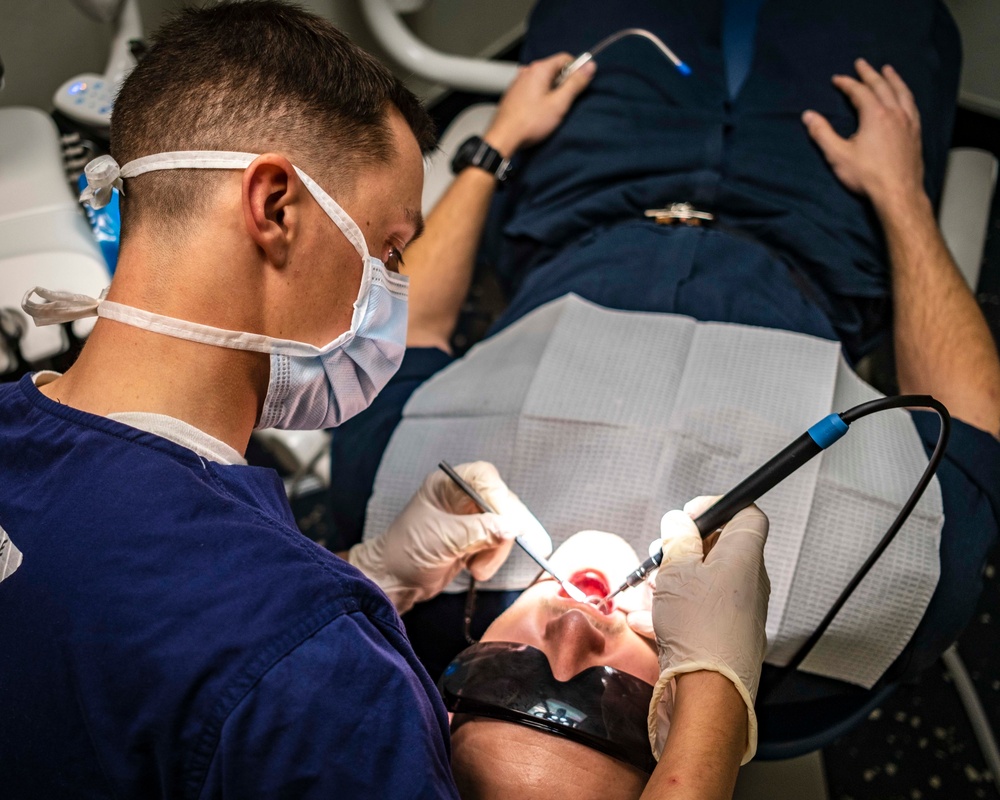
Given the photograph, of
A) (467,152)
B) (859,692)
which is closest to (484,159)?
(467,152)

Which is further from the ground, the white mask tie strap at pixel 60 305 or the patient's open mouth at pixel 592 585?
the white mask tie strap at pixel 60 305

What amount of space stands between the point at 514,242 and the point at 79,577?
1.17 metres

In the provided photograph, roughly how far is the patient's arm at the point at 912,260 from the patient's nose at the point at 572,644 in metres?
0.68

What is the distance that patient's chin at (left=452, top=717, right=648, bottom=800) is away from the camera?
0.93 meters

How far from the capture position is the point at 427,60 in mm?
2074

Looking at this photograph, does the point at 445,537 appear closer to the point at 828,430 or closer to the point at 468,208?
the point at 828,430

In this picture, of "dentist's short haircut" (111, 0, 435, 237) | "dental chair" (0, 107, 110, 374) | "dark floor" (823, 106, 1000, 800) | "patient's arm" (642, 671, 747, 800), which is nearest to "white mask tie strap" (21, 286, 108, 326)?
"dentist's short haircut" (111, 0, 435, 237)

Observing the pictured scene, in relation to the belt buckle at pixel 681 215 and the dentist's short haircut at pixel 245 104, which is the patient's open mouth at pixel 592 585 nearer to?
the dentist's short haircut at pixel 245 104

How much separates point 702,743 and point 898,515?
0.48 m

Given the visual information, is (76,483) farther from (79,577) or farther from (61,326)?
(61,326)

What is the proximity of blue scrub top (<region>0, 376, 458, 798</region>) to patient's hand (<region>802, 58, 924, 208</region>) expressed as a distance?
122cm

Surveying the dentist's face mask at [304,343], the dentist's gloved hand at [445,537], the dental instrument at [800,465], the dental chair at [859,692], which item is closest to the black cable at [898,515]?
the dental instrument at [800,465]

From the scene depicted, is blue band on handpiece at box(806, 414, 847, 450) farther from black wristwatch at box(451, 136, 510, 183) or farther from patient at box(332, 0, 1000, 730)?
black wristwatch at box(451, 136, 510, 183)

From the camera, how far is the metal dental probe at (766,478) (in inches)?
34.6
